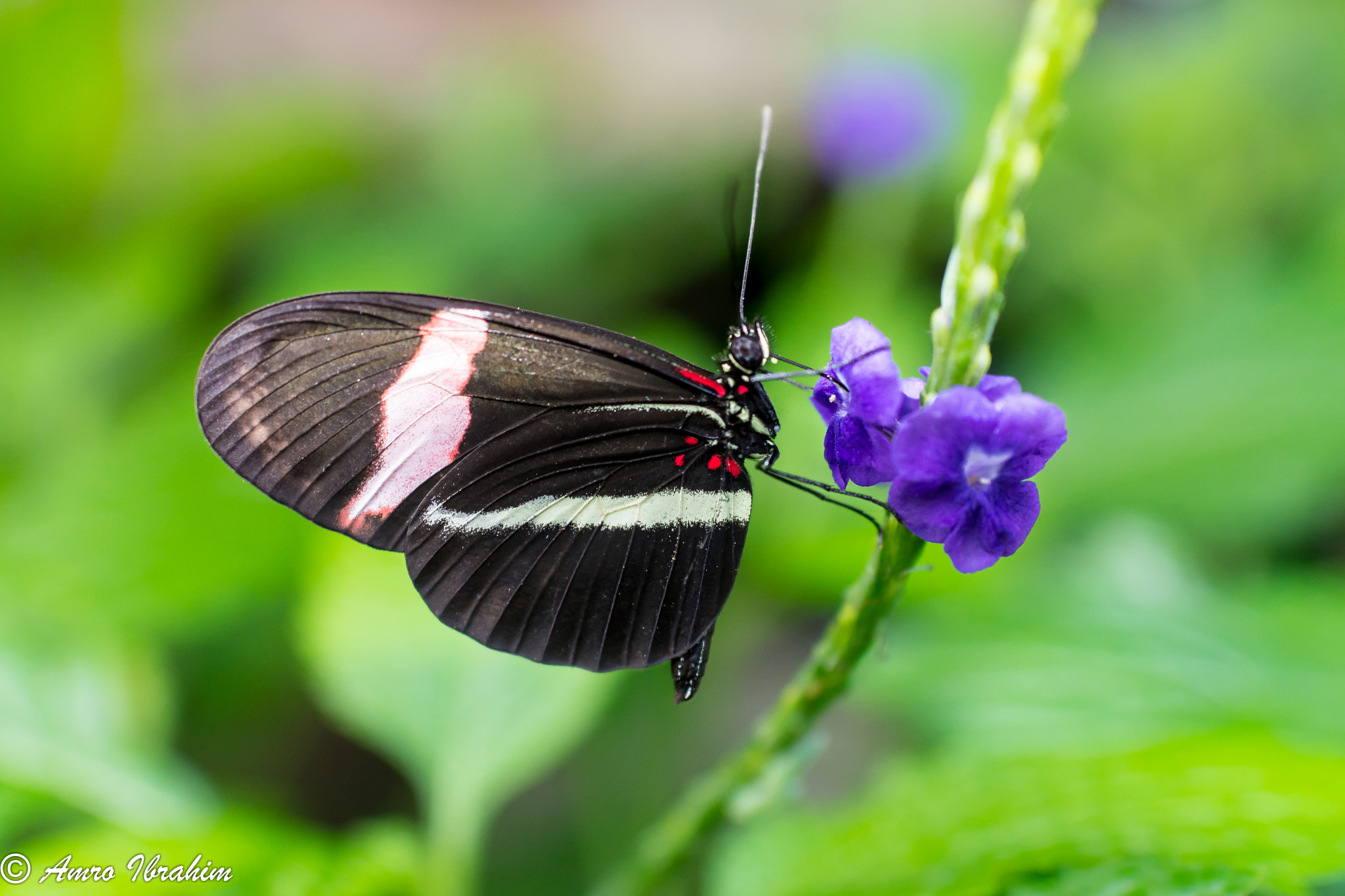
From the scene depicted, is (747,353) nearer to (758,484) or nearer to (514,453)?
(514,453)

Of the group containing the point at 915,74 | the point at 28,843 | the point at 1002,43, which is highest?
the point at 1002,43

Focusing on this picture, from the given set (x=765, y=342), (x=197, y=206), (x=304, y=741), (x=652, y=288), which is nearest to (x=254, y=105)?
(x=197, y=206)

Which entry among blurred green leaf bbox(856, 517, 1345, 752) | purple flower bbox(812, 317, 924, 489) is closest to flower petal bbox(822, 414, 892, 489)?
purple flower bbox(812, 317, 924, 489)

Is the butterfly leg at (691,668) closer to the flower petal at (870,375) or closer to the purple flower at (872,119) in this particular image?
the flower petal at (870,375)

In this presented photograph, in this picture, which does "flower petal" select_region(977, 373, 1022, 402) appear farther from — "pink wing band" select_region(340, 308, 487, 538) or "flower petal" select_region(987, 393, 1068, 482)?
"pink wing band" select_region(340, 308, 487, 538)

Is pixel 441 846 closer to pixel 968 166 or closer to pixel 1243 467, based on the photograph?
pixel 1243 467

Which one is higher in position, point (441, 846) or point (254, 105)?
point (254, 105)

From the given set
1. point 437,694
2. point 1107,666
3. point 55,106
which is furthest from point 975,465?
point 55,106
